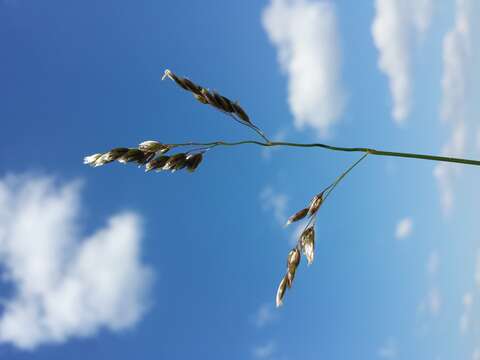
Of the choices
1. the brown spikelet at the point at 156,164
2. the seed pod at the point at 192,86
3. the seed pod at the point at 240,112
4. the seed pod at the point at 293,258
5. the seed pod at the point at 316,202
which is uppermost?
the seed pod at the point at 192,86

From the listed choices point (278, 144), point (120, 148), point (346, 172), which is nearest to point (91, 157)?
point (120, 148)

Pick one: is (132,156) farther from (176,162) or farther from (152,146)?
(176,162)

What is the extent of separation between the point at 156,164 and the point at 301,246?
1.03 metres

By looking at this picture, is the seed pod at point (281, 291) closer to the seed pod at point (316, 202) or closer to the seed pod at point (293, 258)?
the seed pod at point (293, 258)

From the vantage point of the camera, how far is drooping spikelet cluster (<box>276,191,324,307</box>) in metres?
2.91

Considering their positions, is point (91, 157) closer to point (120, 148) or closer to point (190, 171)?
point (120, 148)

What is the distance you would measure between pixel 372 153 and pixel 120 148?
1.59m

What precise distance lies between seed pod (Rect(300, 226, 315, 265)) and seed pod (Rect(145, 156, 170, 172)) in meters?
0.97

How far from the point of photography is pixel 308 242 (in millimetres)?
3023

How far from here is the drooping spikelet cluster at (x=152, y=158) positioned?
10.1ft

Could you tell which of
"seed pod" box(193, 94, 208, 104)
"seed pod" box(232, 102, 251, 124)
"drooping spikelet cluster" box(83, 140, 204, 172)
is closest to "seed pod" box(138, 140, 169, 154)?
"drooping spikelet cluster" box(83, 140, 204, 172)

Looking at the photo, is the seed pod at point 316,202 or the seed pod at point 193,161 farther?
the seed pod at point 193,161

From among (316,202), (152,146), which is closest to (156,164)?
(152,146)

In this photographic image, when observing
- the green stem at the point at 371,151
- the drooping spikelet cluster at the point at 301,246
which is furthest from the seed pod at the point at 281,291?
the green stem at the point at 371,151
